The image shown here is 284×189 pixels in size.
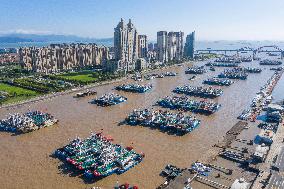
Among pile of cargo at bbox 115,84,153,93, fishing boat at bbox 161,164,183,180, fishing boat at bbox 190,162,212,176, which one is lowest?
fishing boat at bbox 161,164,183,180

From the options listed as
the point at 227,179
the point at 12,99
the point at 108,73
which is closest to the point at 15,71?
the point at 108,73

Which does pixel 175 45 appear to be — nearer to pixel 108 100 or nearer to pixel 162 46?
pixel 162 46

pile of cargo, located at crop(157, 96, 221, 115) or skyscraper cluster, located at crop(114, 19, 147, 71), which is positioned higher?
skyscraper cluster, located at crop(114, 19, 147, 71)

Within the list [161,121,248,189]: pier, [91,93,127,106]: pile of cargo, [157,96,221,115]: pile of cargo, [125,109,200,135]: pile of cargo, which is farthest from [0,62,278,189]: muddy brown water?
[157,96,221,115]: pile of cargo

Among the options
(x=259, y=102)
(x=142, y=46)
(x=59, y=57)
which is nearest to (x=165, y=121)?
(x=259, y=102)

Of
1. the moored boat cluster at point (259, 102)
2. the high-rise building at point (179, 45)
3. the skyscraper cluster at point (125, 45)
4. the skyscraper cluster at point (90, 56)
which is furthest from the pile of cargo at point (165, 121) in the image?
the high-rise building at point (179, 45)

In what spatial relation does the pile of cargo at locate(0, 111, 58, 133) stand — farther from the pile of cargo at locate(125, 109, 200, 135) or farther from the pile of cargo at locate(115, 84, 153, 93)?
the pile of cargo at locate(115, 84, 153, 93)
